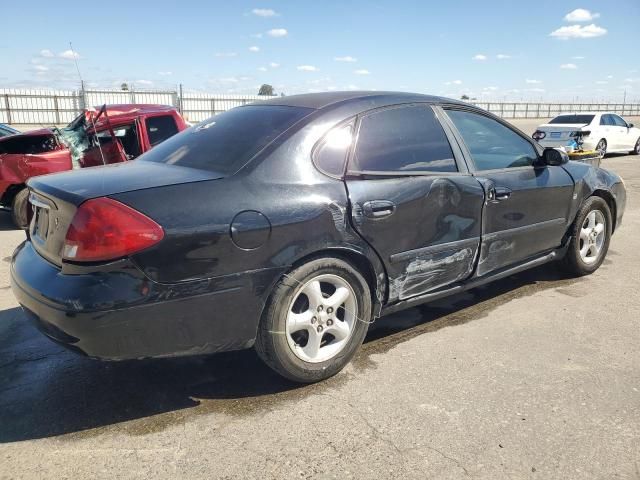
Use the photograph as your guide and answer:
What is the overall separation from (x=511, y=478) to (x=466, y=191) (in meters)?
1.89

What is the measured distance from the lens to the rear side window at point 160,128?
320 inches

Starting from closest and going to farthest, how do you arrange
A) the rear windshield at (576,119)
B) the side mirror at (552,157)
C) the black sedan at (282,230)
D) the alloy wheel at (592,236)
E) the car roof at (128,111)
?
the black sedan at (282,230), the side mirror at (552,157), the alloy wheel at (592,236), the car roof at (128,111), the rear windshield at (576,119)

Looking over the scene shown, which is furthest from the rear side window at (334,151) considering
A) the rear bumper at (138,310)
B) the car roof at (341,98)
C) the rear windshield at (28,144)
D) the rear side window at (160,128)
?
the rear windshield at (28,144)

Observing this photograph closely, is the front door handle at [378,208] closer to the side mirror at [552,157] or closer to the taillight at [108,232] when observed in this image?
the taillight at [108,232]

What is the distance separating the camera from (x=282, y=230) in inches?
107

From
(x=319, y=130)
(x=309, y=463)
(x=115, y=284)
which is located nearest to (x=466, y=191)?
(x=319, y=130)

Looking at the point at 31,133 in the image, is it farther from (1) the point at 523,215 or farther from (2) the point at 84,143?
(1) the point at 523,215

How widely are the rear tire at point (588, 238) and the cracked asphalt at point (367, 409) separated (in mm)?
895

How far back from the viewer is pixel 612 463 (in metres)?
2.33

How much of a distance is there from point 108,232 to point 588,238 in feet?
13.7

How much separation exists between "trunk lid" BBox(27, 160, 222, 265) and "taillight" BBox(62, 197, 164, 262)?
0.08m

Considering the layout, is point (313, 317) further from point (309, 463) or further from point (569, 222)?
point (569, 222)

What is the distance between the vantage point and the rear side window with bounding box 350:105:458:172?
321 cm

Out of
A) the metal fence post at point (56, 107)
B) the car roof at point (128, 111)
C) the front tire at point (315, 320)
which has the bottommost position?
the front tire at point (315, 320)
